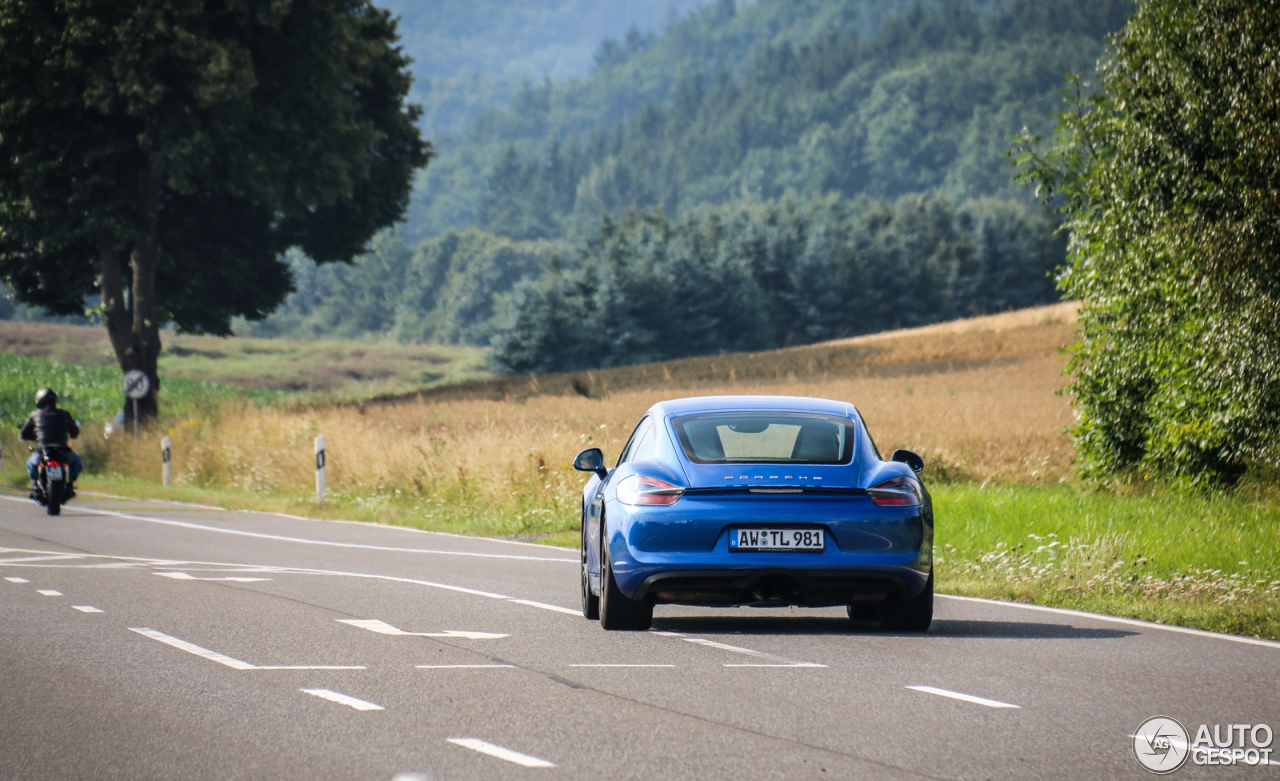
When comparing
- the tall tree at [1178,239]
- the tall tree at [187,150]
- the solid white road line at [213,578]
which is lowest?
the solid white road line at [213,578]

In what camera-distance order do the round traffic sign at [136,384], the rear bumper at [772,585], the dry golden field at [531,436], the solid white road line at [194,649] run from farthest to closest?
the round traffic sign at [136,384], the dry golden field at [531,436], the rear bumper at [772,585], the solid white road line at [194,649]

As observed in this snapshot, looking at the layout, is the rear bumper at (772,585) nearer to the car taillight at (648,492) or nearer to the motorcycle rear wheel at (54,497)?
the car taillight at (648,492)

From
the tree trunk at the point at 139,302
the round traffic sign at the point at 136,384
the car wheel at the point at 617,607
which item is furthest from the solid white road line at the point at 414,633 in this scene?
the tree trunk at the point at 139,302

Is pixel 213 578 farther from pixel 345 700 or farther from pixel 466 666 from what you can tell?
pixel 345 700

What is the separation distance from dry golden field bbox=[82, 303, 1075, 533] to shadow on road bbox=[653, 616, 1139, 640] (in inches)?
361

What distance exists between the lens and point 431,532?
65.6ft

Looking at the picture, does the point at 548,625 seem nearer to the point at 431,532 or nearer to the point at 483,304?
the point at 431,532

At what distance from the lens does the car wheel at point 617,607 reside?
984 cm

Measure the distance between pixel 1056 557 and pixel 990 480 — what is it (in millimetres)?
7837

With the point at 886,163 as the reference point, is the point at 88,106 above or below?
below

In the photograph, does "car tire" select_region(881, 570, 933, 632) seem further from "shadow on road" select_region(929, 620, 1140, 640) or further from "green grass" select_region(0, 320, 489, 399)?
"green grass" select_region(0, 320, 489, 399)

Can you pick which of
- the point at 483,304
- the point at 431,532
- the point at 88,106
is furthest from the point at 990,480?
the point at 483,304

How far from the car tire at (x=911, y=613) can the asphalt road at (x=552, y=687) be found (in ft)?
0.48

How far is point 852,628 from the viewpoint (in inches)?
→ 410
